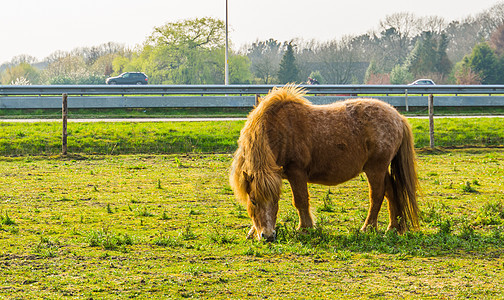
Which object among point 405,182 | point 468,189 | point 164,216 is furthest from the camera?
point 468,189

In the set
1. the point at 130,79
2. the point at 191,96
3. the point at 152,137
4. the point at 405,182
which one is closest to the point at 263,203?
the point at 405,182

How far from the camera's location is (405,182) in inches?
332

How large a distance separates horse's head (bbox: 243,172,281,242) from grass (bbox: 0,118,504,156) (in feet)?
36.2

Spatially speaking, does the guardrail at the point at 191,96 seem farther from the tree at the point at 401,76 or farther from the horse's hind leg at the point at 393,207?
the tree at the point at 401,76

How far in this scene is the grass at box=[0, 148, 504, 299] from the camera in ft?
18.8

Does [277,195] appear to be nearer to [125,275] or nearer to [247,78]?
[125,275]

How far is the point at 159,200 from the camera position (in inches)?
428

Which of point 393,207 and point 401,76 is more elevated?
point 401,76

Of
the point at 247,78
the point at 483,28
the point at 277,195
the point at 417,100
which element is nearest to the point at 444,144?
the point at 417,100

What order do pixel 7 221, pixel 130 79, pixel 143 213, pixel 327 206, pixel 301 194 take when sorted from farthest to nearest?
1. pixel 130 79
2. pixel 327 206
3. pixel 143 213
4. pixel 7 221
5. pixel 301 194

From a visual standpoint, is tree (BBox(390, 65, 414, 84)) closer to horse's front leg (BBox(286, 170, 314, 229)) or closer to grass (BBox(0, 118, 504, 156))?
grass (BBox(0, 118, 504, 156))

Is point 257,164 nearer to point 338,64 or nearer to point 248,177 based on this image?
point 248,177

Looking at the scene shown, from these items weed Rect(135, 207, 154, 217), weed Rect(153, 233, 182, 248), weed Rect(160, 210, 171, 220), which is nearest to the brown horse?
weed Rect(153, 233, 182, 248)

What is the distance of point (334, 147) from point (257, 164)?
1.33m
